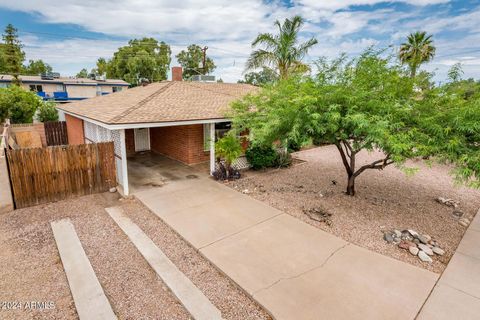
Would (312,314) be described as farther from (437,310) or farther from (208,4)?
(208,4)

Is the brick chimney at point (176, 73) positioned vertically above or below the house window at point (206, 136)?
above

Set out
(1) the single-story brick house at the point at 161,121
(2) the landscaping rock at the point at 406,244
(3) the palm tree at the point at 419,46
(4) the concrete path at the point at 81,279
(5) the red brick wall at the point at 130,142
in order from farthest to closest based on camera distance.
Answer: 1. (3) the palm tree at the point at 419,46
2. (5) the red brick wall at the point at 130,142
3. (1) the single-story brick house at the point at 161,121
4. (2) the landscaping rock at the point at 406,244
5. (4) the concrete path at the point at 81,279

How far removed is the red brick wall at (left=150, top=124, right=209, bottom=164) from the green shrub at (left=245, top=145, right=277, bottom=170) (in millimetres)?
2373

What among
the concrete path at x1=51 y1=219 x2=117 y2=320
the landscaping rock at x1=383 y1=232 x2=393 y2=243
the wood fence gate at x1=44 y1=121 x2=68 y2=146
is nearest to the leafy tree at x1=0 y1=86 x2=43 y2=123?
the wood fence gate at x1=44 y1=121 x2=68 y2=146

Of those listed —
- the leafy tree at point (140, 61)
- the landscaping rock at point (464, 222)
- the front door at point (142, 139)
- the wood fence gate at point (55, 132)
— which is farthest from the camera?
the leafy tree at point (140, 61)

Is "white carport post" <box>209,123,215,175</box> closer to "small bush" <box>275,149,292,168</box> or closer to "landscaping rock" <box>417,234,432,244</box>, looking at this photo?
"small bush" <box>275,149,292,168</box>

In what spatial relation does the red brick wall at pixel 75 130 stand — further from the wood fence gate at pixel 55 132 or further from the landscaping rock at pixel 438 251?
the landscaping rock at pixel 438 251

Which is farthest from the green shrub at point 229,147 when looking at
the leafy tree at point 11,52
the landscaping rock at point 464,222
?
the leafy tree at point 11,52

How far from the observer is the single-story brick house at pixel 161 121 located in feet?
26.9

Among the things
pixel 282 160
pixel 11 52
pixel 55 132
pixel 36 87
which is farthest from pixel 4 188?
pixel 11 52

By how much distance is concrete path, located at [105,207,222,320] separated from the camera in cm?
381

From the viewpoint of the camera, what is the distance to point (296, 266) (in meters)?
4.82

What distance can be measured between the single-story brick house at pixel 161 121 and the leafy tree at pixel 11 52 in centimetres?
3371

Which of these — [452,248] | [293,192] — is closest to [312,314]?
[452,248]
